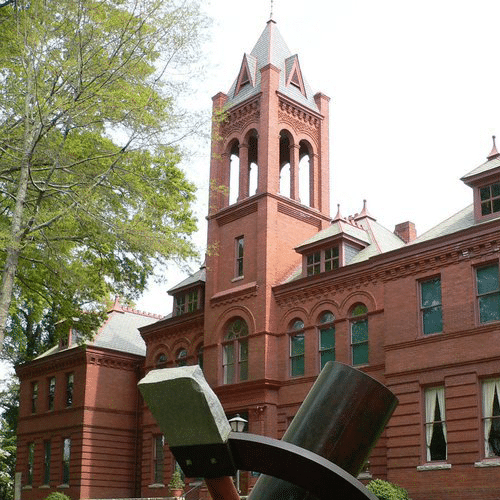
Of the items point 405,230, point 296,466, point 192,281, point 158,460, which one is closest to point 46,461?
point 158,460

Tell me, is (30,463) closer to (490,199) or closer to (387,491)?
(387,491)

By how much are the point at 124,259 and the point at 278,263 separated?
1323cm

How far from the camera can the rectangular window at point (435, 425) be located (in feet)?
77.8

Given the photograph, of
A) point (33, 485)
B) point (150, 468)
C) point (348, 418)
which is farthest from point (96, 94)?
point (33, 485)

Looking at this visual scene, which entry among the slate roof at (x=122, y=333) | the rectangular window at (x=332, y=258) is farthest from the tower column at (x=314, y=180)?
the slate roof at (x=122, y=333)

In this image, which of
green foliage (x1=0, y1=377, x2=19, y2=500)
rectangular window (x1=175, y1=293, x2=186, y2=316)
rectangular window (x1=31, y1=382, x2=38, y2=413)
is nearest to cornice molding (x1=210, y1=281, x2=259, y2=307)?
rectangular window (x1=175, y1=293, x2=186, y2=316)

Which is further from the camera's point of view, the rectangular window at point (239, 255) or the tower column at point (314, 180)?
the tower column at point (314, 180)

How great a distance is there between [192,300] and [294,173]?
321 inches

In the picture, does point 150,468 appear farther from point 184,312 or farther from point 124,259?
point 124,259

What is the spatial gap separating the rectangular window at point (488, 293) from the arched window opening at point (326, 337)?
21.7 feet

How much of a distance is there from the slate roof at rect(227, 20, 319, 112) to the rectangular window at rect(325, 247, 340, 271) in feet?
26.8

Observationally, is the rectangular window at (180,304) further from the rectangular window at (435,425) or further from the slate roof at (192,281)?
the rectangular window at (435,425)

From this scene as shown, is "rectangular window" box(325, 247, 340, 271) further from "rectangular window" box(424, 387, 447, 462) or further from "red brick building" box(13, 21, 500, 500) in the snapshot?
"rectangular window" box(424, 387, 447, 462)

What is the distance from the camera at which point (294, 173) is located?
113ft
